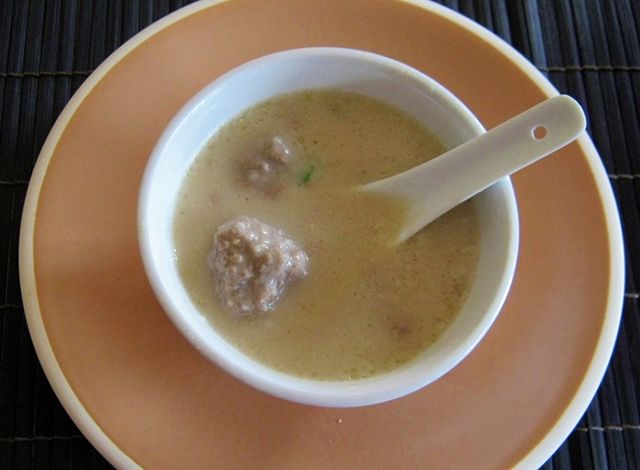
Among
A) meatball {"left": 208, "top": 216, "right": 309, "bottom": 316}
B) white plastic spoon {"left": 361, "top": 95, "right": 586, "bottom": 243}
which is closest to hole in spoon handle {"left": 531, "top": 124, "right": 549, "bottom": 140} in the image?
white plastic spoon {"left": 361, "top": 95, "right": 586, "bottom": 243}

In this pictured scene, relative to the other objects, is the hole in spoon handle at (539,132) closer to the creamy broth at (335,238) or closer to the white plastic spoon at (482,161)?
the white plastic spoon at (482,161)

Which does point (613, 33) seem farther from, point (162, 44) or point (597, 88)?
point (162, 44)

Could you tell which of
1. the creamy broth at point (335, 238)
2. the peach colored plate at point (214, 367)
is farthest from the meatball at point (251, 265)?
the peach colored plate at point (214, 367)

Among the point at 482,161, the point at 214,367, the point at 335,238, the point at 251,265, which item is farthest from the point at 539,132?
the point at 214,367

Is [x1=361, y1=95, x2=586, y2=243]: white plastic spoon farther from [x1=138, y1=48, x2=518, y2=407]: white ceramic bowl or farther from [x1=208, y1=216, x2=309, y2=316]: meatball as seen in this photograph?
[x1=208, y1=216, x2=309, y2=316]: meatball

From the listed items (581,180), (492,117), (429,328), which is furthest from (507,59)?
(429,328)

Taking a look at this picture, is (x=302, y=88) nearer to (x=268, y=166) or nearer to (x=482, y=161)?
(x=268, y=166)
